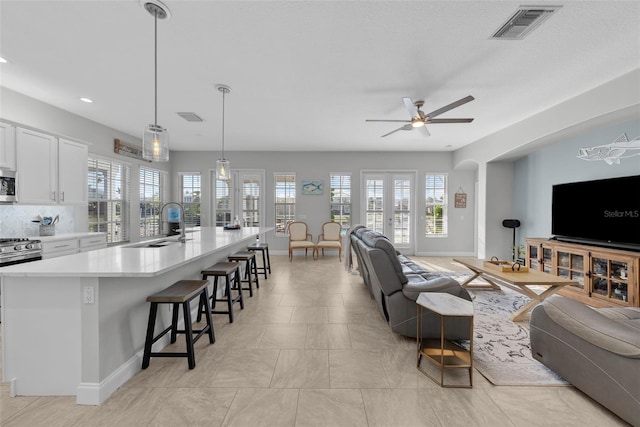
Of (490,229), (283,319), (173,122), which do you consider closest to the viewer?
(283,319)

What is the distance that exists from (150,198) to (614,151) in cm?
868

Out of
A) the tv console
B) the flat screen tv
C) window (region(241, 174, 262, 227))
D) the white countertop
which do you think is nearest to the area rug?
the tv console

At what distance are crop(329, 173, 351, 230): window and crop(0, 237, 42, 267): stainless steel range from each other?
5.51m

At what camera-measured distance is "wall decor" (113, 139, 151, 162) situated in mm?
5320

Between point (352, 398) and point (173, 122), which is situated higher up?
point (173, 122)

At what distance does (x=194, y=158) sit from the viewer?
7.29m

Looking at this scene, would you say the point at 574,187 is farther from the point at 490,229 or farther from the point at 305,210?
the point at 305,210

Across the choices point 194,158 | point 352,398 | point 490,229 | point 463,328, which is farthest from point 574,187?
point 194,158

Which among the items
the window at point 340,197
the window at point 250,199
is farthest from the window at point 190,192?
the window at point 340,197

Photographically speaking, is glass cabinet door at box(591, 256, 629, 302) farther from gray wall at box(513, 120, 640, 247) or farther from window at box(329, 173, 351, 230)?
window at box(329, 173, 351, 230)

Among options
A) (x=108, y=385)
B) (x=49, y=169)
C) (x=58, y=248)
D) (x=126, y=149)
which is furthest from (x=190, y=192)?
(x=108, y=385)

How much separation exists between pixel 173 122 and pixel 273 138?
1926 mm

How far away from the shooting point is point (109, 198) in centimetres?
534

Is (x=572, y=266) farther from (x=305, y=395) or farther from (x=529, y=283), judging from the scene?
(x=305, y=395)
